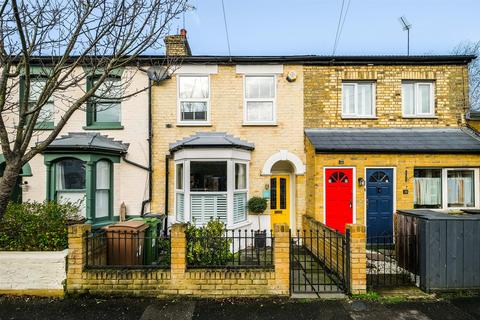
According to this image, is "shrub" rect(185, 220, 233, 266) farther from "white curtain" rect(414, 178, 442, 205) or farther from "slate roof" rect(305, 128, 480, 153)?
"white curtain" rect(414, 178, 442, 205)

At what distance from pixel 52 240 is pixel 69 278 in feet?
2.80

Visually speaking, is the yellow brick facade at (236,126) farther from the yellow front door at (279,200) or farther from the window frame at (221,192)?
the window frame at (221,192)

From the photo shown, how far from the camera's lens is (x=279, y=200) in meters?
9.81

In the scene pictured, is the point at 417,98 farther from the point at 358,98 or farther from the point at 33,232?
the point at 33,232

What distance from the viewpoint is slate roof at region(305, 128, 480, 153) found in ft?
28.1

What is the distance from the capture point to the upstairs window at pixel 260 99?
9734 millimetres

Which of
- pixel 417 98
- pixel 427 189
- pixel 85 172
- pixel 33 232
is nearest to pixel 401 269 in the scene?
pixel 427 189

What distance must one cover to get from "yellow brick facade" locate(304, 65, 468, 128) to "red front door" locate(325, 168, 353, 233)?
1.89 meters

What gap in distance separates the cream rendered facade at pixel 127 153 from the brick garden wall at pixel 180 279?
4.04 m

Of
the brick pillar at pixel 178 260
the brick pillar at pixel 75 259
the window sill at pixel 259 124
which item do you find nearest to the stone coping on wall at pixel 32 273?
the brick pillar at pixel 75 259

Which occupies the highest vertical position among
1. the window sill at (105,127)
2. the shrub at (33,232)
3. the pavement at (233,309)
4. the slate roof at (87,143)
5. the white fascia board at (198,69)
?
the white fascia board at (198,69)

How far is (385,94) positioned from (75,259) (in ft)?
34.3

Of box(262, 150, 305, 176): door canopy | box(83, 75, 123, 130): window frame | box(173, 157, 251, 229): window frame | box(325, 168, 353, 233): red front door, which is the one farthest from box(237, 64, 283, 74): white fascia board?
box(83, 75, 123, 130): window frame

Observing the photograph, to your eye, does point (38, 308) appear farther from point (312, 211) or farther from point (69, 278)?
point (312, 211)
